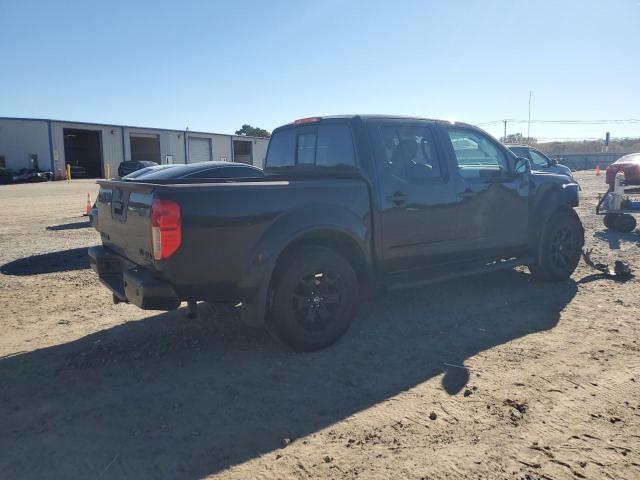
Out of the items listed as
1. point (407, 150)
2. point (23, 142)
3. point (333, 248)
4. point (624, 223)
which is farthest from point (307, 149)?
point (23, 142)

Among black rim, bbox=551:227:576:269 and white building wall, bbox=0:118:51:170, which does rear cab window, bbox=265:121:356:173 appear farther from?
white building wall, bbox=0:118:51:170

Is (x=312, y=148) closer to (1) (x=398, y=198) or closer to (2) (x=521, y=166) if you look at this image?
(1) (x=398, y=198)

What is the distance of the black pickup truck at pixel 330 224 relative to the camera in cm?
365

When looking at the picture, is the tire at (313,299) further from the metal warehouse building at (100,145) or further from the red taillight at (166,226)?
the metal warehouse building at (100,145)

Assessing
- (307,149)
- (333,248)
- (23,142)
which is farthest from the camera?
(23,142)

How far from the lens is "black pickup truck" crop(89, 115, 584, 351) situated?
3652 millimetres

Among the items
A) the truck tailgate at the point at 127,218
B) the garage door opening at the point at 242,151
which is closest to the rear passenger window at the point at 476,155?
the truck tailgate at the point at 127,218

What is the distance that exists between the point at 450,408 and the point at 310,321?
141cm

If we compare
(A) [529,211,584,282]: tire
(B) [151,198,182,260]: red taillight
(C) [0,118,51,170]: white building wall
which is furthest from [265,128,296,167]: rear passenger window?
A: (C) [0,118,51,170]: white building wall

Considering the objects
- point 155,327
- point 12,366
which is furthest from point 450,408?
point 12,366

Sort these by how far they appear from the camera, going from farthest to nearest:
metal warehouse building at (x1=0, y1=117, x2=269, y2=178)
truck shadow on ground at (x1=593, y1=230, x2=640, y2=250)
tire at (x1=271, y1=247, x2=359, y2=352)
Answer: metal warehouse building at (x1=0, y1=117, x2=269, y2=178)
truck shadow on ground at (x1=593, y1=230, x2=640, y2=250)
tire at (x1=271, y1=247, x2=359, y2=352)

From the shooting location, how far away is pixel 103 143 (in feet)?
135

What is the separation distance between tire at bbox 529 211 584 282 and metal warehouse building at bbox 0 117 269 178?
25356mm

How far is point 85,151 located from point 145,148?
19.1ft
